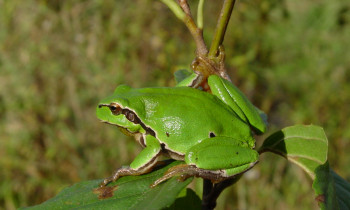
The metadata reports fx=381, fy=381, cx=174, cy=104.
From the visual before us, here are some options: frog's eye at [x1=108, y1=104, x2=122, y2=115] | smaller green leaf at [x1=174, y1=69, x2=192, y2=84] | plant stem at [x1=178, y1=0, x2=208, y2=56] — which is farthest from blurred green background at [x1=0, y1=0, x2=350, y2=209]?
plant stem at [x1=178, y1=0, x2=208, y2=56]

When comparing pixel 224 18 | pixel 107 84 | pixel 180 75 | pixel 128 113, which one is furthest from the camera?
pixel 107 84

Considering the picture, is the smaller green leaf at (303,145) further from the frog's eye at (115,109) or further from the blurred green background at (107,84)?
the blurred green background at (107,84)

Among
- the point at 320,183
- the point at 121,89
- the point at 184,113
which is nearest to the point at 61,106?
the point at 121,89

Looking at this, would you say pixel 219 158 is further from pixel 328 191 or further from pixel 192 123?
pixel 328 191

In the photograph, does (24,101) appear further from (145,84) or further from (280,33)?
(280,33)

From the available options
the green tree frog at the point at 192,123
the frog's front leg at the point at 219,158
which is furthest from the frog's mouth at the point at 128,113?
the frog's front leg at the point at 219,158

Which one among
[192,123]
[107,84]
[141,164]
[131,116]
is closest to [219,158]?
[192,123]
